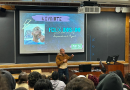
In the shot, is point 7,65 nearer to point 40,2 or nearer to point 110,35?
point 40,2

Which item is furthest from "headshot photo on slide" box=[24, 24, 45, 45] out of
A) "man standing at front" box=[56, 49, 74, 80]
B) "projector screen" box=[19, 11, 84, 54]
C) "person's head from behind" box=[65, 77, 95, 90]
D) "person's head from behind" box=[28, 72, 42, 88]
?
"person's head from behind" box=[65, 77, 95, 90]

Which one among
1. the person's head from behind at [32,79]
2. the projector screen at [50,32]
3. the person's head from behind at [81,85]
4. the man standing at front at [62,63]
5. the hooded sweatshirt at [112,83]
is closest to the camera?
the person's head from behind at [81,85]

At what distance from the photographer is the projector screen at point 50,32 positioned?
236 inches

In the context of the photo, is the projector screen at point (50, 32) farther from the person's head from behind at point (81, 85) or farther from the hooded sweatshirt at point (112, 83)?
the person's head from behind at point (81, 85)

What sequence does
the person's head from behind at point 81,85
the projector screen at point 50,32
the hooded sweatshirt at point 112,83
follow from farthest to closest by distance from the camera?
the projector screen at point 50,32 < the hooded sweatshirt at point 112,83 < the person's head from behind at point 81,85

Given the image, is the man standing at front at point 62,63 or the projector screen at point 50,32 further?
the projector screen at point 50,32

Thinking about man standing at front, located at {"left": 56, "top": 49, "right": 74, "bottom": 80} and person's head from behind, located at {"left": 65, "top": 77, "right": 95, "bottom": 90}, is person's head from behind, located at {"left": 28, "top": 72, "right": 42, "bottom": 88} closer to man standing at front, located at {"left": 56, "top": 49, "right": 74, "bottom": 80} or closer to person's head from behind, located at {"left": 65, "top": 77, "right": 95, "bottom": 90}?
person's head from behind, located at {"left": 65, "top": 77, "right": 95, "bottom": 90}

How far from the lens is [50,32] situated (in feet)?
20.1

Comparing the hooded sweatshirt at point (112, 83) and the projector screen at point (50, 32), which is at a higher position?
the projector screen at point (50, 32)

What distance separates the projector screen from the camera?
236 inches

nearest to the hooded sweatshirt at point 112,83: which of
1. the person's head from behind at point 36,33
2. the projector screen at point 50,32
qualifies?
the projector screen at point 50,32

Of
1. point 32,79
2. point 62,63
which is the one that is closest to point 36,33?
point 62,63

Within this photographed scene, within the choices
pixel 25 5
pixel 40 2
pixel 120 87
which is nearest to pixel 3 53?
pixel 25 5

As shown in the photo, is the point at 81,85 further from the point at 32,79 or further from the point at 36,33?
the point at 36,33
